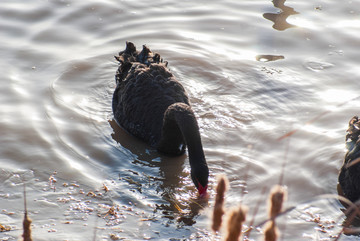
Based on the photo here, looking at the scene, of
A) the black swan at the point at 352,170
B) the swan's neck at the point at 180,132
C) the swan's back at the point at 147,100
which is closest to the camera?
the black swan at the point at 352,170

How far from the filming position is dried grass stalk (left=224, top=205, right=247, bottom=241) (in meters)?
1.59

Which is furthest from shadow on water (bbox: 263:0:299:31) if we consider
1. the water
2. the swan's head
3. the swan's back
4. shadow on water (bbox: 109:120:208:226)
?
the swan's head

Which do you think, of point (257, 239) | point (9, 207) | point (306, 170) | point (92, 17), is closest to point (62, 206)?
point (9, 207)

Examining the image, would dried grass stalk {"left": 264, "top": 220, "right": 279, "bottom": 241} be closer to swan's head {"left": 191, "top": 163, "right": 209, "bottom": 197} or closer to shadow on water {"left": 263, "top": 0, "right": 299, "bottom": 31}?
swan's head {"left": 191, "top": 163, "right": 209, "bottom": 197}

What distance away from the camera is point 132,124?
654 cm

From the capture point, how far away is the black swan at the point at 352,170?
5.13 metres

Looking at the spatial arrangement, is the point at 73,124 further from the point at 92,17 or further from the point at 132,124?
the point at 92,17

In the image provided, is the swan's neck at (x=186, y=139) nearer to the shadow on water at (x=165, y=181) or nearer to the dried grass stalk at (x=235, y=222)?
the shadow on water at (x=165, y=181)

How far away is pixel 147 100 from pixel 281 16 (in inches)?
169

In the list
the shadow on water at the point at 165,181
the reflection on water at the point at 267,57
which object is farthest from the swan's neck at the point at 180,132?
the reflection on water at the point at 267,57

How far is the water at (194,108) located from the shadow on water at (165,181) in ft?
0.06

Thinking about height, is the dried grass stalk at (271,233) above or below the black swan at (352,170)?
above

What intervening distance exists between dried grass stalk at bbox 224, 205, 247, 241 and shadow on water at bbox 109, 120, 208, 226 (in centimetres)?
316

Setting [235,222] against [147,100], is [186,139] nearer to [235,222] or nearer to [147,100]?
[147,100]
